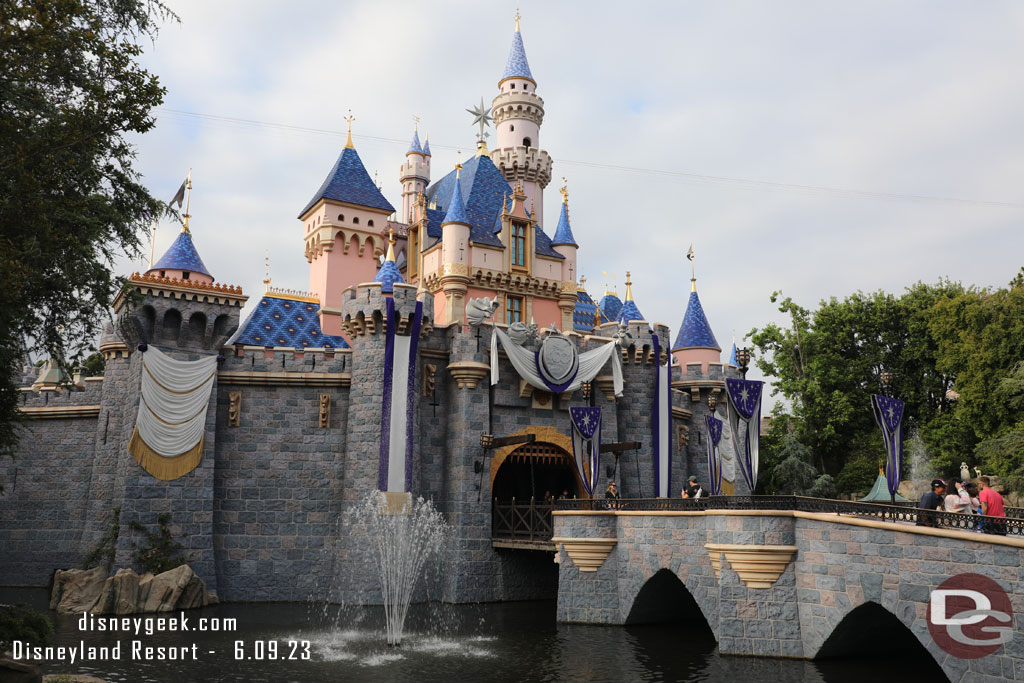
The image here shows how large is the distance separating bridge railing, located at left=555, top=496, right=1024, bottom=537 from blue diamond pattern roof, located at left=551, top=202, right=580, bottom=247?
13342mm

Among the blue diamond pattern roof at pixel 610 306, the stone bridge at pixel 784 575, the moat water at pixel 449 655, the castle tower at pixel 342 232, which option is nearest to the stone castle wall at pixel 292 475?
the moat water at pixel 449 655

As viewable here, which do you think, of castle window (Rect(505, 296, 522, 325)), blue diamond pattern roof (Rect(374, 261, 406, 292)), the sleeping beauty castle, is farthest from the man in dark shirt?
castle window (Rect(505, 296, 522, 325))

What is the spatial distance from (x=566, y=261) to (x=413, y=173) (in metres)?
13.6

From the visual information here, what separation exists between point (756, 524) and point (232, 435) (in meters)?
15.8

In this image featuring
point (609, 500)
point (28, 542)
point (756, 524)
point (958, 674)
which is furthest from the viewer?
point (28, 542)

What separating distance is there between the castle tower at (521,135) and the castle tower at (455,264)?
6.74m

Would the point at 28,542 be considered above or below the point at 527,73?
below

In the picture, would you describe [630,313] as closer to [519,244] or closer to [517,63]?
[519,244]

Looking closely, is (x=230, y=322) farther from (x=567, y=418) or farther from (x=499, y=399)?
(x=567, y=418)

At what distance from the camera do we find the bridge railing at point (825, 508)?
40.5ft

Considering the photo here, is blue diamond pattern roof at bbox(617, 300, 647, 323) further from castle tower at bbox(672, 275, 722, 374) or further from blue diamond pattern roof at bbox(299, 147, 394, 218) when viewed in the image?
blue diamond pattern roof at bbox(299, 147, 394, 218)

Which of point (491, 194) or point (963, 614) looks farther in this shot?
point (491, 194)

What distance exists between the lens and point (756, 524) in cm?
1574

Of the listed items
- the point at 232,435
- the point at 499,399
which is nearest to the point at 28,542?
the point at 232,435
